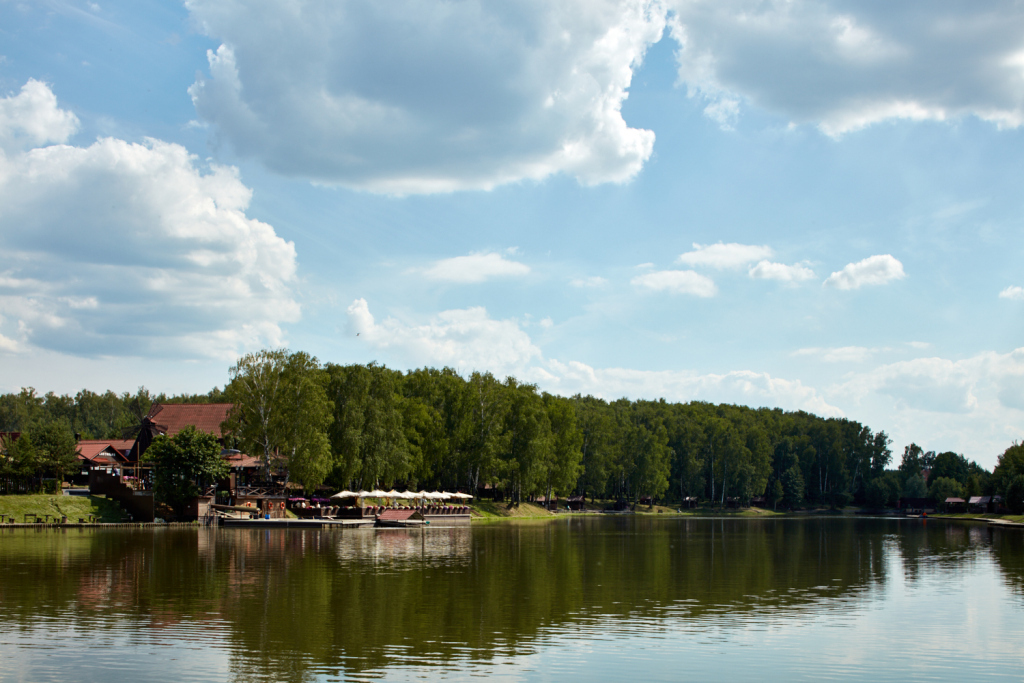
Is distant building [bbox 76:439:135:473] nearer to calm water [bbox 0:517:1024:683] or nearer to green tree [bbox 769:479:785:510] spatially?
calm water [bbox 0:517:1024:683]

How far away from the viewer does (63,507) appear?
227 ft

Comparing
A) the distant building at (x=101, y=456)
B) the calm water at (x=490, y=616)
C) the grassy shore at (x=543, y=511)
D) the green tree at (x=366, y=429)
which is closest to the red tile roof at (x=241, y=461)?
the green tree at (x=366, y=429)

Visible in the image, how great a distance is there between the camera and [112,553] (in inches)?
1624

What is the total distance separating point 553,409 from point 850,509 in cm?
10478

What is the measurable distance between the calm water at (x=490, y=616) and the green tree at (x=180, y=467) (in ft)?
85.0

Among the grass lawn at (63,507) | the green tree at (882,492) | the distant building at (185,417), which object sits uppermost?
the distant building at (185,417)

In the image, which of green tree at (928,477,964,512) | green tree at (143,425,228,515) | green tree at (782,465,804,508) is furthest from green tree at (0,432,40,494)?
green tree at (928,477,964,512)

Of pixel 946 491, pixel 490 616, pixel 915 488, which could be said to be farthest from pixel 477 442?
pixel 915 488

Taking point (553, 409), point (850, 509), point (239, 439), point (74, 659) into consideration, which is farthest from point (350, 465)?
point (850, 509)

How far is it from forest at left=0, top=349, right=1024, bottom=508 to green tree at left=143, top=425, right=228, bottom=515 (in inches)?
344

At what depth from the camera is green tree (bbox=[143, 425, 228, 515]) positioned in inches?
2825

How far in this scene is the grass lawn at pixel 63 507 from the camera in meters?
67.3

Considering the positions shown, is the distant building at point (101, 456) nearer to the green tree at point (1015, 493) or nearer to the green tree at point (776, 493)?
the green tree at point (1015, 493)

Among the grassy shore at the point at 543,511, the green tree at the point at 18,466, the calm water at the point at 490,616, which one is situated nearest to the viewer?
the calm water at the point at 490,616
